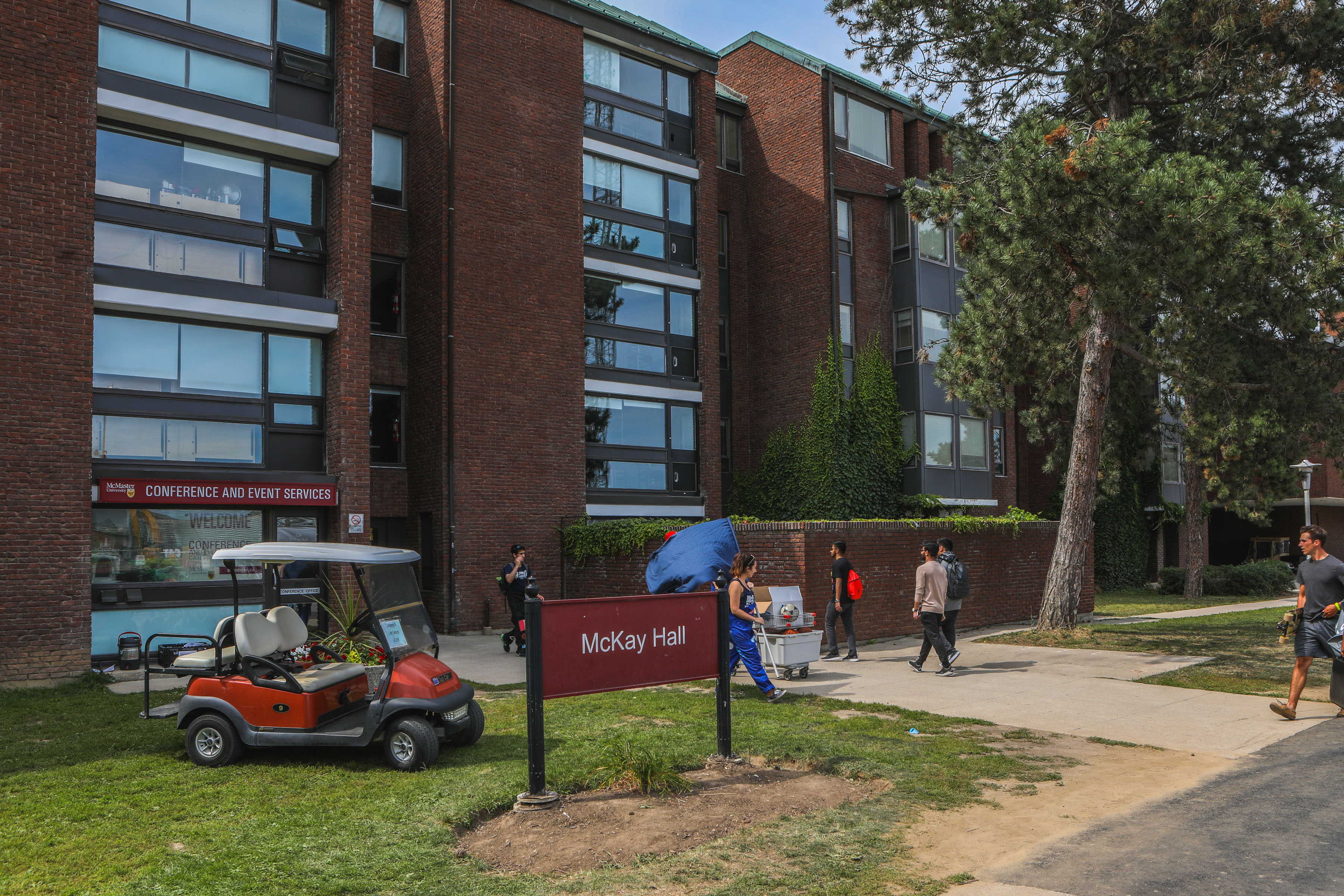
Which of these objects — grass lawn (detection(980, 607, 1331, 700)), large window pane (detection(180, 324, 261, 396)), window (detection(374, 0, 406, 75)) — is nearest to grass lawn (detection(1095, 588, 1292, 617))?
grass lawn (detection(980, 607, 1331, 700))

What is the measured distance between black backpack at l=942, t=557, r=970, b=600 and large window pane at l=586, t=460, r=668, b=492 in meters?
11.4

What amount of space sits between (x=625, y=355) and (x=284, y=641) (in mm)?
16341

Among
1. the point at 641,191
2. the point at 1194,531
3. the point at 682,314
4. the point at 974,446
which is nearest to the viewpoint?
the point at 641,191

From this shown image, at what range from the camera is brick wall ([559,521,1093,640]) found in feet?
53.7

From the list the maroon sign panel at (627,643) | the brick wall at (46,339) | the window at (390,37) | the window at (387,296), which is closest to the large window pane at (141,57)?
the brick wall at (46,339)

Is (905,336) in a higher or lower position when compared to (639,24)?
lower

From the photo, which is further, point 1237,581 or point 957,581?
point 1237,581

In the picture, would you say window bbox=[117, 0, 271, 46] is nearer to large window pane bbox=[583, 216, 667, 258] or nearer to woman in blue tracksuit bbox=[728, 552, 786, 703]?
large window pane bbox=[583, 216, 667, 258]

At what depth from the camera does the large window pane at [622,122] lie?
77.9 ft

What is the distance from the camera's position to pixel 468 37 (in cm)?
2141

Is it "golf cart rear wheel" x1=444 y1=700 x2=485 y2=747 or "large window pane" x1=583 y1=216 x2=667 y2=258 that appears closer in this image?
"golf cart rear wheel" x1=444 y1=700 x2=485 y2=747

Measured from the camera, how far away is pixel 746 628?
10758mm

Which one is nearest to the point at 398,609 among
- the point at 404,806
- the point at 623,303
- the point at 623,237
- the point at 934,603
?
the point at 404,806

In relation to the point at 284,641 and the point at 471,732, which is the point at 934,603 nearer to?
the point at 471,732
